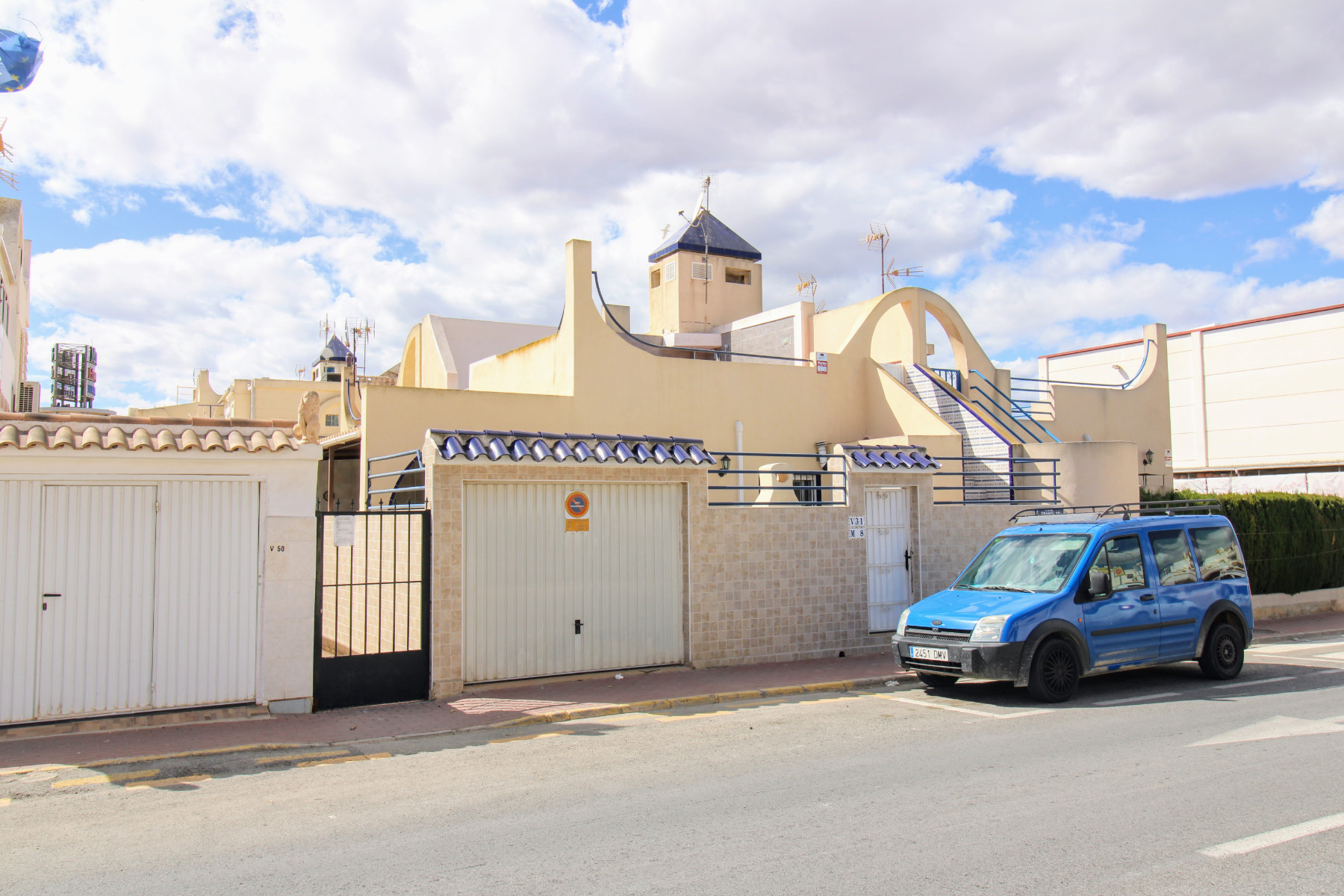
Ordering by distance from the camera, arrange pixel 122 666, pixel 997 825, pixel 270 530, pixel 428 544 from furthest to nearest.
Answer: pixel 428 544, pixel 270 530, pixel 122 666, pixel 997 825

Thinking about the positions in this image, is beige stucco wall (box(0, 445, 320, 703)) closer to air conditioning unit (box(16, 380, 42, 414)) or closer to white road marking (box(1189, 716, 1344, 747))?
white road marking (box(1189, 716, 1344, 747))

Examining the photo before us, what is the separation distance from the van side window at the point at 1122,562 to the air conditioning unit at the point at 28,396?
3807cm

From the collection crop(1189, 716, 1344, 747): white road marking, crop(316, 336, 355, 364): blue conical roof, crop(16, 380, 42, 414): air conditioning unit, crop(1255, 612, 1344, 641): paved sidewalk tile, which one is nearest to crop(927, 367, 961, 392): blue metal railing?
crop(1255, 612, 1344, 641): paved sidewalk tile

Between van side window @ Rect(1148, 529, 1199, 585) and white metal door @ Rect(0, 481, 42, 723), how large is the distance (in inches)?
459

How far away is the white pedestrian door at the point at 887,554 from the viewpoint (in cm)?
1357

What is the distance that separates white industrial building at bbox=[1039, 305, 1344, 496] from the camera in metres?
37.5

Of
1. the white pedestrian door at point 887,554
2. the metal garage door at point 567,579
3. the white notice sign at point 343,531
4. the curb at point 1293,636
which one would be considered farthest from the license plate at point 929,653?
the curb at point 1293,636

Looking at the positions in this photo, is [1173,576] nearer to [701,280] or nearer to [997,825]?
[997,825]

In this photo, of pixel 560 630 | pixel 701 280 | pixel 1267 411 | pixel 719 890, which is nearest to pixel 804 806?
pixel 719 890

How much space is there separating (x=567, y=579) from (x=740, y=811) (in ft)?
17.2

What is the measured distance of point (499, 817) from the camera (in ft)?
19.9

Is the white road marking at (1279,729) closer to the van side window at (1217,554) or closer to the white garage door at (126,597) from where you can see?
the van side window at (1217,554)

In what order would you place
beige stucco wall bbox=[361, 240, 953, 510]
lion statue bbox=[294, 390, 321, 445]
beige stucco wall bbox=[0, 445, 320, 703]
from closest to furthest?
beige stucco wall bbox=[0, 445, 320, 703], lion statue bbox=[294, 390, 321, 445], beige stucco wall bbox=[361, 240, 953, 510]

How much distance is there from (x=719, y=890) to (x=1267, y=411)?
43.3m
